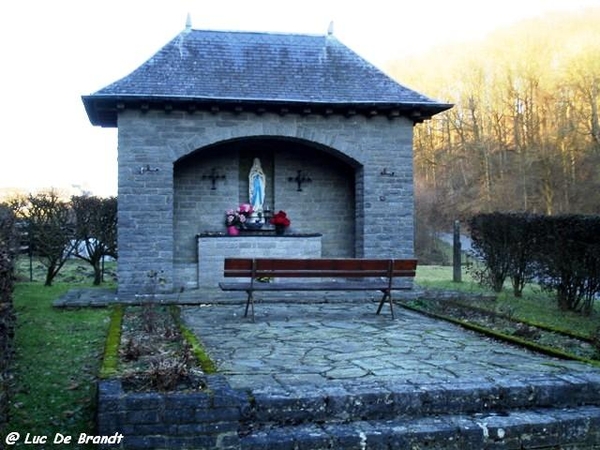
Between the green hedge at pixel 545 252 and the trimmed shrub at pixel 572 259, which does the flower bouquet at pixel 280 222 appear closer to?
the green hedge at pixel 545 252

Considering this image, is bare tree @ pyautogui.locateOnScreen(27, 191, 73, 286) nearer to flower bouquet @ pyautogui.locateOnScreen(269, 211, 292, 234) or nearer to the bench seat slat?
flower bouquet @ pyautogui.locateOnScreen(269, 211, 292, 234)

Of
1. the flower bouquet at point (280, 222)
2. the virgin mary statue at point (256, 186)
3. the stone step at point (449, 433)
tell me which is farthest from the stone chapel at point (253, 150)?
the stone step at point (449, 433)

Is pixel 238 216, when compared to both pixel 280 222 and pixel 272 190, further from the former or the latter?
pixel 272 190

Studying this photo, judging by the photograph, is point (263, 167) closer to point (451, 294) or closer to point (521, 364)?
point (451, 294)

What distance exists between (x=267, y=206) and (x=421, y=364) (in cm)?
871

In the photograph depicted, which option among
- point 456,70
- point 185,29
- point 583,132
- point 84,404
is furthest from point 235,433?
point 456,70

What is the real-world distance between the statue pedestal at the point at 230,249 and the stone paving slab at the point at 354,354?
3636 mm

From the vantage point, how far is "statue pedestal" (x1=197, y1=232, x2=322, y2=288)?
1328cm

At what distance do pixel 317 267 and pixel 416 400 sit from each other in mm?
4210

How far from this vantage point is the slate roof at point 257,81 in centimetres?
1249

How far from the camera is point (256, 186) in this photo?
1430cm

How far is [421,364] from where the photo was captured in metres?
6.14

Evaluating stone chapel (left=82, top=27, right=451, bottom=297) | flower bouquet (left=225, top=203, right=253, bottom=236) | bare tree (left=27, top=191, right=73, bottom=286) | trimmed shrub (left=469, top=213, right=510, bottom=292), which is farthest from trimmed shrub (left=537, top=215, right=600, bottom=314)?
bare tree (left=27, top=191, right=73, bottom=286)

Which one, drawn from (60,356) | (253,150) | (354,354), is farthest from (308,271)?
(253,150)
